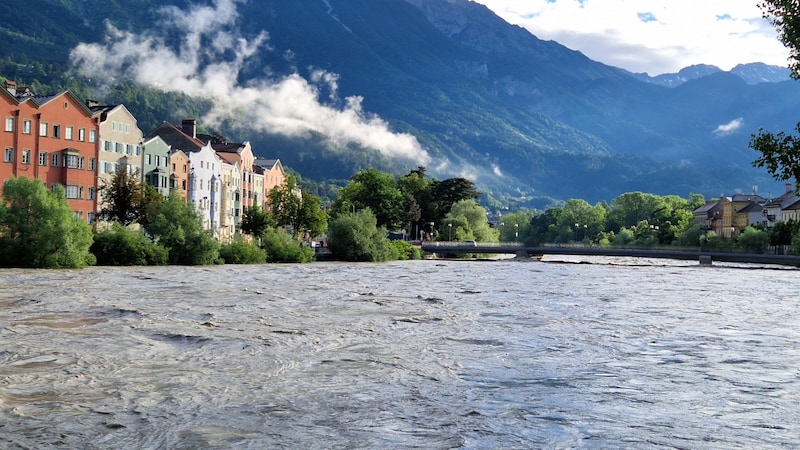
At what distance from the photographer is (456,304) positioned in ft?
156

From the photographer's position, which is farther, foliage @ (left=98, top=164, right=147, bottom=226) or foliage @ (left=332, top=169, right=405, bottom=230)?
foliage @ (left=332, top=169, right=405, bottom=230)

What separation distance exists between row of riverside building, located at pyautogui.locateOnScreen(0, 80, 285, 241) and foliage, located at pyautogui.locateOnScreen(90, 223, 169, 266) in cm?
838

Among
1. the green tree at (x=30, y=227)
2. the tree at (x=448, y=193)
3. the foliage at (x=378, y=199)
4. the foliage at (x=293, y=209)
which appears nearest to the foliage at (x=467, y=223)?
the tree at (x=448, y=193)

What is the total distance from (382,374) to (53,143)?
7053 centimetres

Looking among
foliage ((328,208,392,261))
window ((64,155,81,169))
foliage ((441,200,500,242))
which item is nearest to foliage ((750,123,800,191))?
window ((64,155,81,169))

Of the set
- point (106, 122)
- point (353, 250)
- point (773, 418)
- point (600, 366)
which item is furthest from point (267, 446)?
point (353, 250)

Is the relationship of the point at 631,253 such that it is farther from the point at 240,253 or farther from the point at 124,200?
the point at 124,200

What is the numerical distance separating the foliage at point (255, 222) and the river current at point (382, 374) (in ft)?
225

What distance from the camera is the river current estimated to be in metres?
16.9

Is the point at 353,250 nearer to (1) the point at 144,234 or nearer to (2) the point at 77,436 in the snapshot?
(1) the point at 144,234

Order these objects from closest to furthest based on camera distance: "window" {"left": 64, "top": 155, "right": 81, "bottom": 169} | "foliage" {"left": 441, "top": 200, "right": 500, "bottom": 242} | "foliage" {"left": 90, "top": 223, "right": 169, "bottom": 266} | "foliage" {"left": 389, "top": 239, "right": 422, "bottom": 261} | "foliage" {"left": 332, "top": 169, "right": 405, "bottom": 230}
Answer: "foliage" {"left": 90, "top": 223, "right": 169, "bottom": 266}
"window" {"left": 64, "top": 155, "right": 81, "bottom": 169}
"foliage" {"left": 389, "top": 239, "right": 422, "bottom": 261}
"foliage" {"left": 332, "top": 169, "right": 405, "bottom": 230}
"foliage" {"left": 441, "top": 200, "right": 500, "bottom": 242}

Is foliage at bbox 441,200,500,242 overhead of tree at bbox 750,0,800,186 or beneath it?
overhead

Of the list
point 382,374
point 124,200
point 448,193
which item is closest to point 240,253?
point 124,200

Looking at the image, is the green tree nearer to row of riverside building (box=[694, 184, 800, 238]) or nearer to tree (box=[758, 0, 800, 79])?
tree (box=[758, 0, 800, 79])
